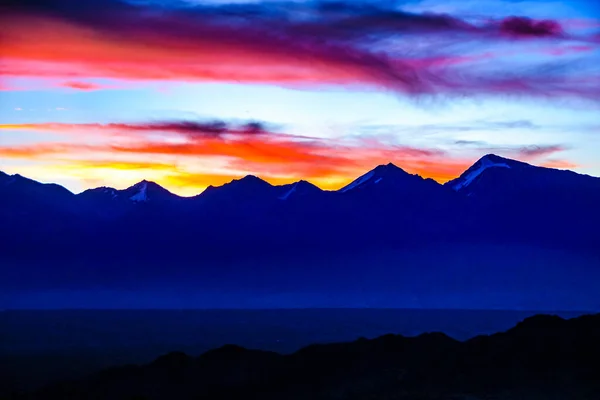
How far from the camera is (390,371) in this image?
104 m

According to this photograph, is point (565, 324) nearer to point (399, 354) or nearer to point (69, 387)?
point (399, 354)

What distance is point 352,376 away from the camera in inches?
4134

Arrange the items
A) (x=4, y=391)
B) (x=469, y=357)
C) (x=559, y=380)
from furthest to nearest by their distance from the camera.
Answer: (x=4, y=391)
(x=469, y=357)
(x=559, y=380)

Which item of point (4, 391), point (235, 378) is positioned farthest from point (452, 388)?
point (4, 391)

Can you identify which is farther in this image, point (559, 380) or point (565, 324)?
point (565, 324)

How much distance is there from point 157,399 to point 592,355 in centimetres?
4402

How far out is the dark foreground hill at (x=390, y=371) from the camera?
97.5 meters

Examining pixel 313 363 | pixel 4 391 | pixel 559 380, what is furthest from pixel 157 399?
pixel 4 391

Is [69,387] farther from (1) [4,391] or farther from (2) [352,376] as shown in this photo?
(1) [4,391]

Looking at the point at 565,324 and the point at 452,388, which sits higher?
the point at 565,324

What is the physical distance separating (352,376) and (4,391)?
74597 millimetres

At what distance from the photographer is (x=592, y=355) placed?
Result: 99.2 metres

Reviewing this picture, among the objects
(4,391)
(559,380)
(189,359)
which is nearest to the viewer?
(559,380)

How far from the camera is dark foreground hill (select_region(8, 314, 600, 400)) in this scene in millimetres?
97500
